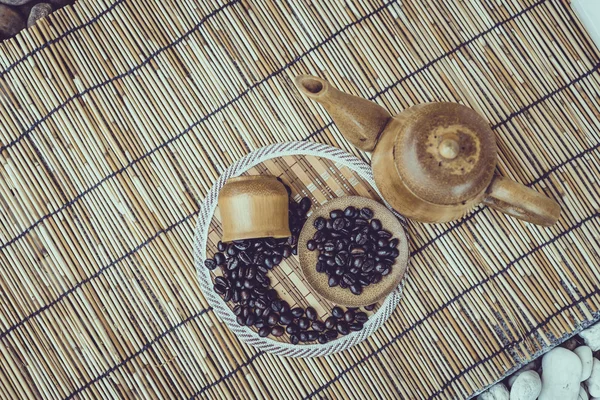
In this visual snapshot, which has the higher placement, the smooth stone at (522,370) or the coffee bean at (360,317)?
the coffee bean at (360,317)

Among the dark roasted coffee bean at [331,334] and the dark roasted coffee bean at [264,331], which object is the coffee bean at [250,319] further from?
the dark roasted coffee bean at [331,334]

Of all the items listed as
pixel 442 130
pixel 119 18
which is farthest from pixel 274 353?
pixel 119 18

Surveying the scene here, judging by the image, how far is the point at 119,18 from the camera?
1021 millimetres

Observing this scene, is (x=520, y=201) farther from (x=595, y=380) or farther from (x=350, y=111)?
(x=595, y=380)

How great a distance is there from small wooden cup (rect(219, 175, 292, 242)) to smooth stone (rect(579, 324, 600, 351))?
0.75m

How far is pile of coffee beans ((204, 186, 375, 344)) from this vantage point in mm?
924

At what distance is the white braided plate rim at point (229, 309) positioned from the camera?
928mm

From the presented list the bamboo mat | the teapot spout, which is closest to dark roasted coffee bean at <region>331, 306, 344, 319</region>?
the bamboo mat

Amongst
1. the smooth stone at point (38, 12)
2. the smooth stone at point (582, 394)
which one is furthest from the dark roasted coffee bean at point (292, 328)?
the smooth stone at point (38, 12)

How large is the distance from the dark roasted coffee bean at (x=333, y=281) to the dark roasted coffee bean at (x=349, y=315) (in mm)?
64

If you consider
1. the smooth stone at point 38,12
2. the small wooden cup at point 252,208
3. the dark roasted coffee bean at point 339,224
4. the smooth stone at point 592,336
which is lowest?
the smooth stone at point 592,336

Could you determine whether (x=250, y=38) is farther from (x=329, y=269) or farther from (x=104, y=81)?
(x=329, y=269)

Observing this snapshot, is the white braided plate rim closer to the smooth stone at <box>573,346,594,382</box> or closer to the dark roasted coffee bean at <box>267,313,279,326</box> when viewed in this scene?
the dark roasted coffee bean at <box>267,313,279,326</box>

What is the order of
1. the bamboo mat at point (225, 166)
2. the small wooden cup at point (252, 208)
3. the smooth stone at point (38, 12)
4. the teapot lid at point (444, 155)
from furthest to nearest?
the smooth stone at point (38, 12) → the bamboo mat at point (225, 166) → the small wooden cup at point (252, 208) → the teapot lid at point (444, 155)
